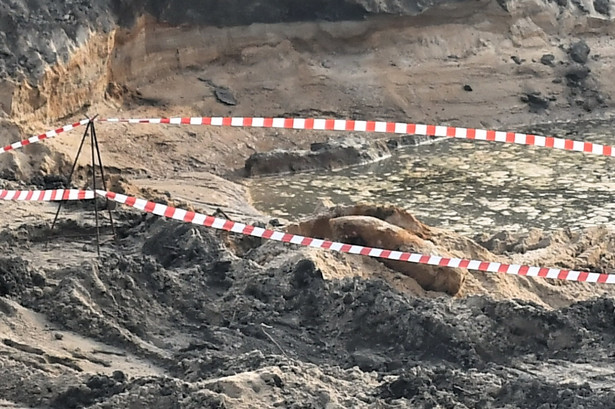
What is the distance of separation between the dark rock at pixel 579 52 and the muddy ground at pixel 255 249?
1.5 inches

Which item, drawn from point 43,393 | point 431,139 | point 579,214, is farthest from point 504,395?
point 431,139

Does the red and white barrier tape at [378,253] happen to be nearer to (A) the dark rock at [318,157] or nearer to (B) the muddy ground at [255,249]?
(B) the muddy ground at [255,249]

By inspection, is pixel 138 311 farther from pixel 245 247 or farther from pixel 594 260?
pixel 594 260

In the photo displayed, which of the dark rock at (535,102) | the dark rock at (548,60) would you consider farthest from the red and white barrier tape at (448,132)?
the dark rock at (548,60)

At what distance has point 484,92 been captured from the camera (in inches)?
679

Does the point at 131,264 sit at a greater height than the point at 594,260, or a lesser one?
greater

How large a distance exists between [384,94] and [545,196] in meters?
4.34

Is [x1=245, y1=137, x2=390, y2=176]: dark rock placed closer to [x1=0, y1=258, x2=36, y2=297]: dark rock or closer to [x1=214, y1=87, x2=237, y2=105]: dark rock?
[x1=214, y1=87, x2=237, y2=105]: dark rock

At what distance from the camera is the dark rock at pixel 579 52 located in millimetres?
18328

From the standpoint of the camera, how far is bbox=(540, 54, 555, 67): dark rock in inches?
715

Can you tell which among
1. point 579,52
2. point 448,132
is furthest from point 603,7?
point 448,132

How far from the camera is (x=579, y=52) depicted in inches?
723

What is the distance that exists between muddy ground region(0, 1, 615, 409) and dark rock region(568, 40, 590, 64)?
0.04 metres

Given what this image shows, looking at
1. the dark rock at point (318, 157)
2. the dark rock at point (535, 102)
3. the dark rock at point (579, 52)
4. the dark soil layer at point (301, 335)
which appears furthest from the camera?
the dark rock at point (579, 52)
